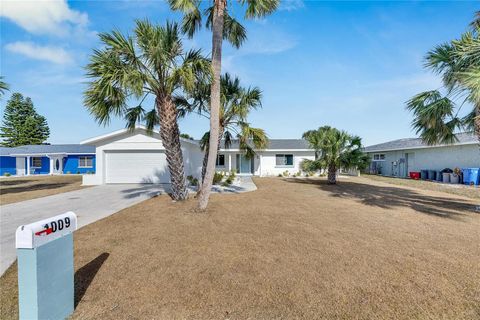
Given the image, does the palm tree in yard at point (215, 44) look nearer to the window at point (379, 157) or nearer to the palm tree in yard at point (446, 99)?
the palm tree in yard at point (446, 99)

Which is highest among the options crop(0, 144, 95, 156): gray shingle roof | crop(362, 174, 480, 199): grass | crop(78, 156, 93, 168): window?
crop(0, 144, 95, 156): gray shingle roof

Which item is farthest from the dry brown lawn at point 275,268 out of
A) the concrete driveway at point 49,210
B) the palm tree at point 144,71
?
the palm tree at point 144,71

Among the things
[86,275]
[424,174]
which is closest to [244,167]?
[424,174]

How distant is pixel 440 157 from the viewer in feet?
70.7

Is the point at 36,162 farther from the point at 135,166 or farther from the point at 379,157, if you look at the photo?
the point at 379,157

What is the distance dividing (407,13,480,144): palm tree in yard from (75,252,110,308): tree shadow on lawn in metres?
11.8

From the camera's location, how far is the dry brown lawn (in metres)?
3.06

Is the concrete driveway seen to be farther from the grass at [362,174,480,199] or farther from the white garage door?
the grass at [362,174,480,199]

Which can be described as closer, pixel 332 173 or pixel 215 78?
pixel 215 78

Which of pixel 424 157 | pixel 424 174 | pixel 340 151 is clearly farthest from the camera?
pixel 424 157

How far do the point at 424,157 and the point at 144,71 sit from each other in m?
26.1

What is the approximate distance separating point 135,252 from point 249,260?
233 cm

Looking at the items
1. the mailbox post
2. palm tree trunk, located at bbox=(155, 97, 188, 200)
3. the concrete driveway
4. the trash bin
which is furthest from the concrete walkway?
the trash bin

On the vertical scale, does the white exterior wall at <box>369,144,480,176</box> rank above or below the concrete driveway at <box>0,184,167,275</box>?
above
